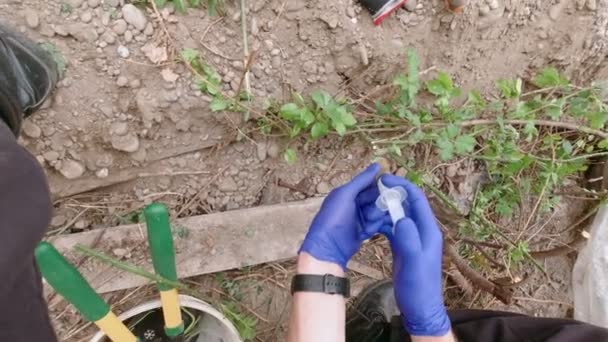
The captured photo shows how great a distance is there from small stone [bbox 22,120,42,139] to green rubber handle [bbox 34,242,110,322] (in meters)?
0.37

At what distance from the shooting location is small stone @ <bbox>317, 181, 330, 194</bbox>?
1.63 metres

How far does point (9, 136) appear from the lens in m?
0.91

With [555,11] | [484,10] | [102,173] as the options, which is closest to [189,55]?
[102,173]

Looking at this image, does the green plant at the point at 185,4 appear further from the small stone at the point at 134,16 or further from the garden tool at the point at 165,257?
the garden tool at the point at 165,257

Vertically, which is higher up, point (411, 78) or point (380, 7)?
point (380, 7)

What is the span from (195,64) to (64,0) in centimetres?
32

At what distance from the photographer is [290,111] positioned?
1.31 metres

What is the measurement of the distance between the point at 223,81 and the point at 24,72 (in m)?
0.44

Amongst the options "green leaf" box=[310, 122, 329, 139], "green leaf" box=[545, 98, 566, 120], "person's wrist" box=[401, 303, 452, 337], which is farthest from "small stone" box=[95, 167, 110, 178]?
"green leaf" box=[545, 98, 566, 120]

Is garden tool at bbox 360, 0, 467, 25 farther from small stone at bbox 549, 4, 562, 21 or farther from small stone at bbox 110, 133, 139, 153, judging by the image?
small stone at bbox 110, 133, 139, 153

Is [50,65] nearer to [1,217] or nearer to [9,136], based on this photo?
[9,136]

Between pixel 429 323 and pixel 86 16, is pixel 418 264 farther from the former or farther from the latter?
pixel 86 16

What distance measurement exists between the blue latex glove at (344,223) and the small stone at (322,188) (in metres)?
0.32

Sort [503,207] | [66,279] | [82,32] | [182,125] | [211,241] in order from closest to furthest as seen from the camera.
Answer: [66,279], [82,32], [182,125], [211,241], [503,207]
